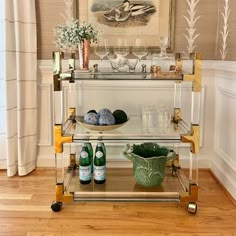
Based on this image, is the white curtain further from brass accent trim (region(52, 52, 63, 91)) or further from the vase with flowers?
brass accent trim (region(52, 52, 63, 91))

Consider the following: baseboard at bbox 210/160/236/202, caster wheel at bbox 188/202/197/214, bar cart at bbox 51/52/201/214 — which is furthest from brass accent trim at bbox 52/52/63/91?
baseboard at bbox 210/160/236/202

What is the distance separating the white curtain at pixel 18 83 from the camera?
7.75 feet

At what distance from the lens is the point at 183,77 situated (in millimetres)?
1941

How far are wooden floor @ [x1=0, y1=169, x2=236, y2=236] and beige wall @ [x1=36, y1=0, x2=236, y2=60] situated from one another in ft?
3.39

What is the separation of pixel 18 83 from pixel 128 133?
3.02 ft

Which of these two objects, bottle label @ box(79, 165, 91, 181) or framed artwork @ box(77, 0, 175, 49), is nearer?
bottle label @ box(79, 165, 91, 181)

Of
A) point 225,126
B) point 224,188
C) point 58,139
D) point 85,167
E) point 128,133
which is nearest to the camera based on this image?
point 58,139

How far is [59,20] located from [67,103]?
2.04ft

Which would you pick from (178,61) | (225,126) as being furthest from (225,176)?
(178,61)

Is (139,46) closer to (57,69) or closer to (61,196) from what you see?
(57,69)

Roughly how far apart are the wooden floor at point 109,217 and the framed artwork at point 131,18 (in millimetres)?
1183

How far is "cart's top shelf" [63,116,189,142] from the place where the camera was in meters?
1.99

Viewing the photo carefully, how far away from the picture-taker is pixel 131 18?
248 centimetres

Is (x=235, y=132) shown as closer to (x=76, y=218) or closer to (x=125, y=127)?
(x=125, y=127)
